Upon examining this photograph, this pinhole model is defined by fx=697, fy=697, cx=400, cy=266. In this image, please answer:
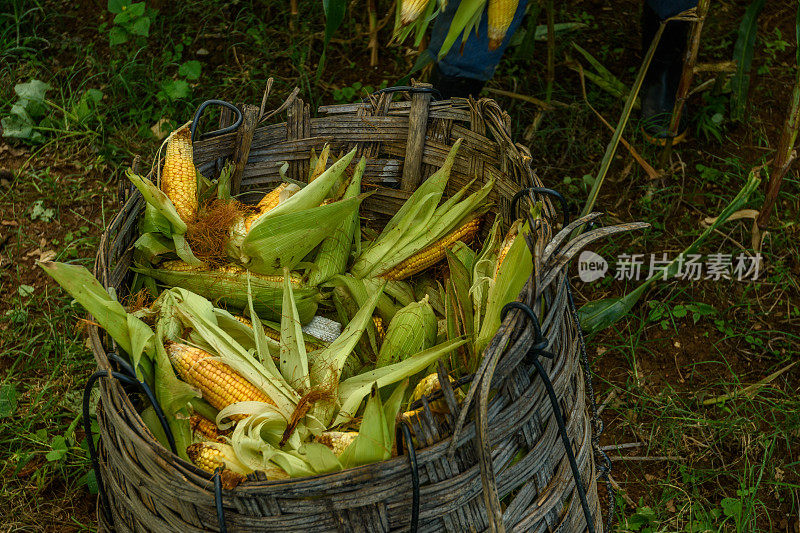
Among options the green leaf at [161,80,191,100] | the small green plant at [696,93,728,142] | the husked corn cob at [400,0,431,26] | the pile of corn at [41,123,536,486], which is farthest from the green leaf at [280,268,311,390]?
the small green plant at [696,93,728,142]

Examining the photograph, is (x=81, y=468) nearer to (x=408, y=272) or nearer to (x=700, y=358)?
(x=408, y=272)

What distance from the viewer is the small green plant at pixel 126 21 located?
9.72 feet

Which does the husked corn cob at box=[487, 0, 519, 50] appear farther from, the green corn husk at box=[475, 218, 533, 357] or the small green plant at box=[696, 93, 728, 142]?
the small green plant at box=[696, 93, 728, 142]

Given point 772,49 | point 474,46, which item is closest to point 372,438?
point 474,46

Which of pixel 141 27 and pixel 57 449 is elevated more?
pixel 141 27

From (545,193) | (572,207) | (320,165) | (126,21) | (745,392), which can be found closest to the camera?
(545,193)

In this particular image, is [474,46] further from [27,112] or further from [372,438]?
[27,112]

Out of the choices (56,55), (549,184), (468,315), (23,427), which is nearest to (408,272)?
(468,315)

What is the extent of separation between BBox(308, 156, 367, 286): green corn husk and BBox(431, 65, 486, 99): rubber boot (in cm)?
74

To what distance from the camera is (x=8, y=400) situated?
216 centimetres

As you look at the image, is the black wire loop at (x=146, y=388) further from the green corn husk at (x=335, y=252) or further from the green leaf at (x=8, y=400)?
the green leaf at (x=8, y=400)

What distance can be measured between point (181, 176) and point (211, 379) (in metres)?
0.63

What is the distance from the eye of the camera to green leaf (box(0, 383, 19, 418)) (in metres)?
2.13

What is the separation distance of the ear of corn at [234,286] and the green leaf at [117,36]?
1566mm
